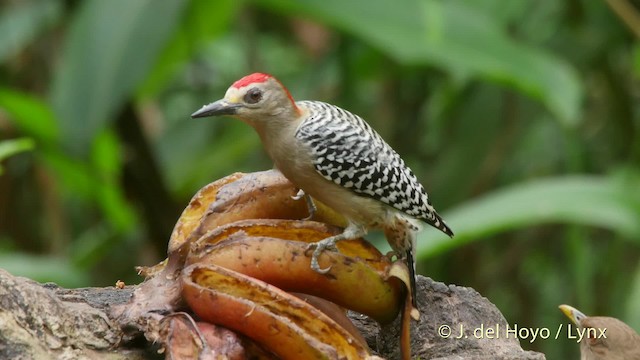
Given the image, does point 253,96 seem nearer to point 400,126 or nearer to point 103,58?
point 103,58

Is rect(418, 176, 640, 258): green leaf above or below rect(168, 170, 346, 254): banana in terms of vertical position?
below

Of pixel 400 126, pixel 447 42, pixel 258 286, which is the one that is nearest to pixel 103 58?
pixel 447 42

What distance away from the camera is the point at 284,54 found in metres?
6.95

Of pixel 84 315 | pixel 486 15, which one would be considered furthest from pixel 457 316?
pixel 486 15

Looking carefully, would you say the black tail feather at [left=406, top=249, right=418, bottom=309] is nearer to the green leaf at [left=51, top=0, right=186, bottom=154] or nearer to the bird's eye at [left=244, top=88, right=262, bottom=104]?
the bird's eye at [left=244, top=88, right=262, bottom=104]

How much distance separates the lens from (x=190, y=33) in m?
4.34

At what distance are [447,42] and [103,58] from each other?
1.30 m

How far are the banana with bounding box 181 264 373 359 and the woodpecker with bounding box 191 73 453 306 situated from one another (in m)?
0.29

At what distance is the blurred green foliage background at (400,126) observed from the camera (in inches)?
145

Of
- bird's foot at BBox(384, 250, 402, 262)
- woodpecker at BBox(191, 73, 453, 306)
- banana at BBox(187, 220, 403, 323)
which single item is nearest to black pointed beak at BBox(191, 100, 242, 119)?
woodpecker at BBox(191, 73, 453, 306)

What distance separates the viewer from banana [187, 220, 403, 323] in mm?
1691

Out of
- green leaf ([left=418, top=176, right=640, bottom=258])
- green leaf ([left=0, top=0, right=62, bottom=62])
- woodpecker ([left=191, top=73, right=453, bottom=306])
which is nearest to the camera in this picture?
woodpecker ([left=191, top=73, right=453, bottom=306])

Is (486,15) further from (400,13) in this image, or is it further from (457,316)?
(457,316)

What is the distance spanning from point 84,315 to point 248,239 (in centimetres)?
30
